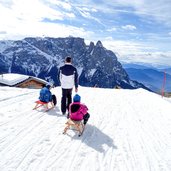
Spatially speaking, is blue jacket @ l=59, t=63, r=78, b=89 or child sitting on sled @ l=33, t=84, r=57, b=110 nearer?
blue jacket @ l=59, t=63, r=78, b=89

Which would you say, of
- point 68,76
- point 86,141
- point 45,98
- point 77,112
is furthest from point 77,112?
point 45,98

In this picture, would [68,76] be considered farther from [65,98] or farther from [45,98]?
[45,98]

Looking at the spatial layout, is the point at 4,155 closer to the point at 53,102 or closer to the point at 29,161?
the point at 29,161

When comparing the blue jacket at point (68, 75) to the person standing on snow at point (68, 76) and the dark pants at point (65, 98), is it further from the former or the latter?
the dark pants at point (65, 98)

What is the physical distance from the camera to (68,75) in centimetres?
1355

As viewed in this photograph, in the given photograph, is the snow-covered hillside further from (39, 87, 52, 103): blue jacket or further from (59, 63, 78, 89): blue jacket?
(59, 63, 78, 89): blue jacket

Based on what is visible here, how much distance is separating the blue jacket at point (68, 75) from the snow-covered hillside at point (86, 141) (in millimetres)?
1508

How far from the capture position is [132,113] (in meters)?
16.2

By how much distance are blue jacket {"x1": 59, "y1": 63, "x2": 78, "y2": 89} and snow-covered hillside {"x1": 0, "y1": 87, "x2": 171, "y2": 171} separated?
59.4 inches

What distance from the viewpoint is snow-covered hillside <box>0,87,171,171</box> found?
8.44 meters

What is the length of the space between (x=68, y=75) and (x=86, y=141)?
3918 mm

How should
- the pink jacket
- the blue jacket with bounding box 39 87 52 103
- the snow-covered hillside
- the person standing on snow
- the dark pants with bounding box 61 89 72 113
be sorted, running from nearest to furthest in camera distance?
the snow-covered hillside
the pink jacket
the person standing on snow
the dark pants with bounding box 61 89 72 113
the blue jacket with bounding box 39 87 52 103

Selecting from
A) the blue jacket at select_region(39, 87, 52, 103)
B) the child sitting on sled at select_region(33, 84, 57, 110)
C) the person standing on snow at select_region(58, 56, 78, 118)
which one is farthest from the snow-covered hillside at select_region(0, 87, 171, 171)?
the person standing on snow at select_region(58, 56, 78, 118)

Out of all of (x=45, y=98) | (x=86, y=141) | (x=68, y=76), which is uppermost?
(x=68, y=76)
